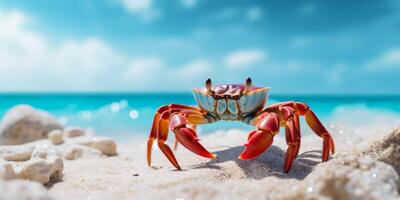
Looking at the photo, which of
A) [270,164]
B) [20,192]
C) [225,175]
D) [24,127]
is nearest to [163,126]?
[225,175]

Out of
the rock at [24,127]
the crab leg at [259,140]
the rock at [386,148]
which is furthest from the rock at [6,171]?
the rock at [24,127]

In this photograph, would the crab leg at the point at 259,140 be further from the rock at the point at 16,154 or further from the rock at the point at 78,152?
the rock at the point at 78,152

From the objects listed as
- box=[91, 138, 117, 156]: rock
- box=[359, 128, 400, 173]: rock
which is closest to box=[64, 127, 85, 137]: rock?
box=[91, 138, 117, 156]: rock

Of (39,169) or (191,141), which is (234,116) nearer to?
(191,141)

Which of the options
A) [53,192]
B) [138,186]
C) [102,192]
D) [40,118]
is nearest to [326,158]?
[138,186]

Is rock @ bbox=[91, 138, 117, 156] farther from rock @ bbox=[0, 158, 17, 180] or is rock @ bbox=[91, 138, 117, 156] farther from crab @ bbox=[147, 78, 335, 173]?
rock @ bbox=[0, 158, 17, 180]

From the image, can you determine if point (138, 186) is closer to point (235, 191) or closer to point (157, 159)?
point (235, 191)
